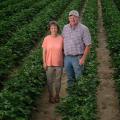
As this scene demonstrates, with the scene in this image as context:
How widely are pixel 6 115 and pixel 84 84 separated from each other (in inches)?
84.2

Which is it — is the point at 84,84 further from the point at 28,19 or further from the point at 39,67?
the point at 28,19

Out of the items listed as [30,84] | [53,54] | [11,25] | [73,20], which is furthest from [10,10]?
[73,20]

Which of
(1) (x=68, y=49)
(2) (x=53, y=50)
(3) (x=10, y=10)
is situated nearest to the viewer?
(1) (x=68, y=49)

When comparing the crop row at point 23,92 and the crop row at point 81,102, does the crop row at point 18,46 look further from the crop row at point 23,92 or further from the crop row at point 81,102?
the crop row at point 81,102

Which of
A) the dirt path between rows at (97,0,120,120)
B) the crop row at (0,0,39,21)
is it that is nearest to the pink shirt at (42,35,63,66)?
the dirt path between rows at (97,0,120,120)

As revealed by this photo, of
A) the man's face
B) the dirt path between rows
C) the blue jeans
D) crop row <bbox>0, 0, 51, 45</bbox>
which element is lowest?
the dirt path between rows

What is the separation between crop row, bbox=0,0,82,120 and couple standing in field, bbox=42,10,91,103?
536mm

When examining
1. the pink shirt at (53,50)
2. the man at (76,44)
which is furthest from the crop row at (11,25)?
the man at (76,44)

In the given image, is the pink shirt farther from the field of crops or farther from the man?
the field of crops

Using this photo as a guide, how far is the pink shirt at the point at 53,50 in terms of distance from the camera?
28.4 ft

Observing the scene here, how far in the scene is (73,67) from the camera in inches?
345

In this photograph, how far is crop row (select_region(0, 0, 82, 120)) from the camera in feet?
23.6

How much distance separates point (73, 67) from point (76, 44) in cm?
54

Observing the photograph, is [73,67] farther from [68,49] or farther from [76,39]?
[76,39]
